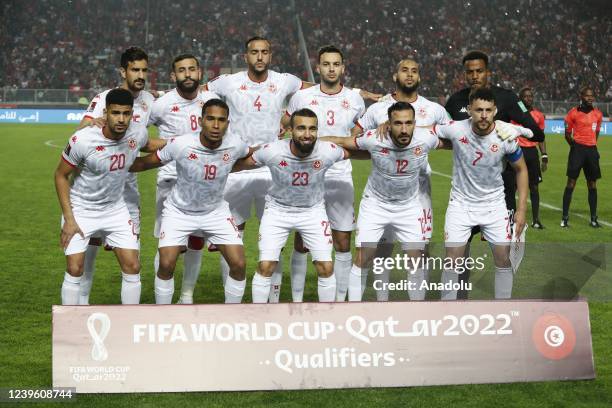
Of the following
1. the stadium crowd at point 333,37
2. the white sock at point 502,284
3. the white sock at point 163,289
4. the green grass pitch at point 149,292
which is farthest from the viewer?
the stadium crowd at point 333,37

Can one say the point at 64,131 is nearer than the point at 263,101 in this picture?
No

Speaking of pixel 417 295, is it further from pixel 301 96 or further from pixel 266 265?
pixel 301 96

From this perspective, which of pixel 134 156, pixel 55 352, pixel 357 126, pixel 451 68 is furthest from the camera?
pixel 451 68

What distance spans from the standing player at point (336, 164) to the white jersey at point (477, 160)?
968 mm

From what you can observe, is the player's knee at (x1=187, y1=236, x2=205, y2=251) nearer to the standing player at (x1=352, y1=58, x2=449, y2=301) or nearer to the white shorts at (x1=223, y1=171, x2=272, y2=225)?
→ the white shorts at (x1=223, y1=171, x2=272, y2=225)

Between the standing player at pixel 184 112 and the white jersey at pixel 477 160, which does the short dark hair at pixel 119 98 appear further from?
the white jersey at pixel 477 160

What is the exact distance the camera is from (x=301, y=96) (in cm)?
807

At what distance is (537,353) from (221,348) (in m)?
2.12

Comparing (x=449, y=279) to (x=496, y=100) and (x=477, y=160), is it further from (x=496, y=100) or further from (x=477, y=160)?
(x=496, y=100)

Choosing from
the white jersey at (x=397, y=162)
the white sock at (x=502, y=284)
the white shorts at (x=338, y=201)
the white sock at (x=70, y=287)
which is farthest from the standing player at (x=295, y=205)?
the white sock at (x=502, y=284)

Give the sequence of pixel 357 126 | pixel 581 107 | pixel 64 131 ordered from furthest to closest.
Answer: pixel 64 131, pixel 581 107, pixel 357 126

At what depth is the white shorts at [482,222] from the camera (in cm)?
741

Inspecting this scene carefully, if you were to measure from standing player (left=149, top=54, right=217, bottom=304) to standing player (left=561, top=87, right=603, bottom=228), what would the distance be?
7.24 metres

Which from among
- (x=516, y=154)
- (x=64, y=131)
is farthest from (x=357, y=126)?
(x=64, y=131)
